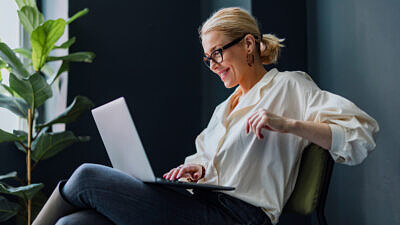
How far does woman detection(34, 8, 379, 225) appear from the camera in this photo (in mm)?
1203

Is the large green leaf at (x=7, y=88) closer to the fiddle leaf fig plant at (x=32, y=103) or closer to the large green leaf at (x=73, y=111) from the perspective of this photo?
the fiddle leaf fig plant at (x=32, y=103)

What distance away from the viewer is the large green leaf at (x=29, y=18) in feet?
7.36

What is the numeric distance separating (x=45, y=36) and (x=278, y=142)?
1.36m

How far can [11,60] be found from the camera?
215 centimetres

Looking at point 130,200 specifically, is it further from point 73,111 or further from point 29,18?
point 29,18

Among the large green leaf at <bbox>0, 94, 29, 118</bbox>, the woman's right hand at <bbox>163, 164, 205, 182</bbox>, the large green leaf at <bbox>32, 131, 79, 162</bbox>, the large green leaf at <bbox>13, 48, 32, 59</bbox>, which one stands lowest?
the large green leaf at <bbox>32, 131, 79, 162</bbox>

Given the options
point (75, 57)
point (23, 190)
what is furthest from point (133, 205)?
point (75, 57)

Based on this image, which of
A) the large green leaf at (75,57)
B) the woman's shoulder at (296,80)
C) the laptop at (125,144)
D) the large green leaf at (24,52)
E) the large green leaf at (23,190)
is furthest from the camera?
the large green leaf at (24,52)

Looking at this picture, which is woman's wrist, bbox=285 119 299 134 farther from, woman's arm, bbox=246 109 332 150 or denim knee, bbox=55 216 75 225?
denim knee, bbox=55 216 75 225

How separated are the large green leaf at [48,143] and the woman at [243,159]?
87 cm

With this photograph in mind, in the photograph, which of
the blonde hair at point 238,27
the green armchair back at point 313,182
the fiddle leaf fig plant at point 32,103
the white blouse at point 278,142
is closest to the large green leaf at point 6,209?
the fiddle leaf fig plant at point 32,103

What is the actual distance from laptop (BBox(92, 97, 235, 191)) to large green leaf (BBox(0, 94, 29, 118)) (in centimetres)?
99

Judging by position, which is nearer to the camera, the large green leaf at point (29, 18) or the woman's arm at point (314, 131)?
the woman's arm at point (314, 131)

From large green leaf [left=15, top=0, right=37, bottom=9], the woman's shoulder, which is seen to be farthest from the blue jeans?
large green leaf [left=15, top=0, right=37, bottom=9]
